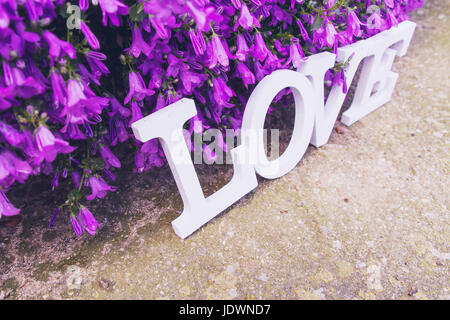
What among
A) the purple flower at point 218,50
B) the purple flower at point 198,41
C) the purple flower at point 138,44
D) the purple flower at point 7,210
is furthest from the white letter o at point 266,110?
the purple flower at point 7,210

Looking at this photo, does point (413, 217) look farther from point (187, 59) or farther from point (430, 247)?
point (187, 59)

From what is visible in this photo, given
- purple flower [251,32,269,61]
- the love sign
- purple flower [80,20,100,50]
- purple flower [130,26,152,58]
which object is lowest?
the love sign

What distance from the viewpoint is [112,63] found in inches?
63.5

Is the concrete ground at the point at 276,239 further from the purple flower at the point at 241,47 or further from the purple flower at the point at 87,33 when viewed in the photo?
the purple flower at the point at 87,33

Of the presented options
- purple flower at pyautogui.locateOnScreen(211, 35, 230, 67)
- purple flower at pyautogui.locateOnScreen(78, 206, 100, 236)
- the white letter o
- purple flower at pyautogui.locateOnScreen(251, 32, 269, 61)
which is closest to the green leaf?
purple flower at pyautogui.locateOnScreen(211, 35, 230, 67)

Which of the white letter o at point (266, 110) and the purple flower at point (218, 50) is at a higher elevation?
the purple flower at point (218, 50)

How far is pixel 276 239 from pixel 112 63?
1206 millimetres

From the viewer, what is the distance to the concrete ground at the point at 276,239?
1.59 m

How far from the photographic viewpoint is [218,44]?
138 cm

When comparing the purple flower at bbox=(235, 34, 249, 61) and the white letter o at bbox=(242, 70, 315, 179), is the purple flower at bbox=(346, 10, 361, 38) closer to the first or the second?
the white letter o at bbox=(242, 70, 315, 179)

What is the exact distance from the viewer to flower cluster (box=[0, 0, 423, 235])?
3.64 feet

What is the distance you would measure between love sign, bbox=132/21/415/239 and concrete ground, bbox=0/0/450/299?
109 mm

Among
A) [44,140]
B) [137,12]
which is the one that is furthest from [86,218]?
[137,12]

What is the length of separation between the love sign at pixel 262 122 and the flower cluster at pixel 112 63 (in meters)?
0.10
